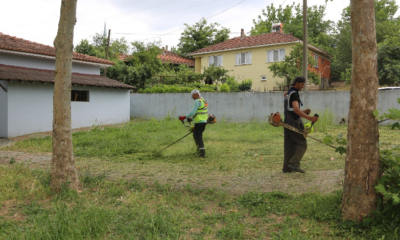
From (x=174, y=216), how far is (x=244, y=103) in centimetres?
1531

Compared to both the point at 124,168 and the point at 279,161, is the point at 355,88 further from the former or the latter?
the point at 124,168

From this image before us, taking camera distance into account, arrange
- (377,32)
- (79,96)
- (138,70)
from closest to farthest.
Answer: (79,96) → (138,70) → (377,32)

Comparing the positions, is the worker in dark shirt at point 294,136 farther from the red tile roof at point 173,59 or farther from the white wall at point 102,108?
the red tile roof at point 173,59

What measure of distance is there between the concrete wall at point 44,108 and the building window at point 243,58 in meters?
14.9

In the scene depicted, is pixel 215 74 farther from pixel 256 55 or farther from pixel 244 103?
pixel 244 103

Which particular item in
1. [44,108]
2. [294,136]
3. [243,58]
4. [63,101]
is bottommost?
[294,136]

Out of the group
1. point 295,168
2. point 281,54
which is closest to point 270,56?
point 281,54

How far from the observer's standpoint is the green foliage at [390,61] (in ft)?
87.5

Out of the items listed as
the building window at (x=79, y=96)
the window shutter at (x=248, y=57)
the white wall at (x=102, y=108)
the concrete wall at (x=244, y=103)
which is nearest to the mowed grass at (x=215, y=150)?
the concrete wall at (x=244, y=103)

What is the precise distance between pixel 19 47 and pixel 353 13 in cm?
1588

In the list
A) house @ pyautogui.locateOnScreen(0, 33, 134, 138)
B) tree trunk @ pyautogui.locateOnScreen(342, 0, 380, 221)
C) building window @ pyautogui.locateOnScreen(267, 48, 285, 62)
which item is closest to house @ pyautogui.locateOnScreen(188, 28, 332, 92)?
building window @ pyautogui.locateOnScreen(267, 48, 285, 62)

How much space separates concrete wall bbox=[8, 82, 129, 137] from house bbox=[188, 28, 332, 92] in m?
14.0

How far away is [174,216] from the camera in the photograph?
169 inches

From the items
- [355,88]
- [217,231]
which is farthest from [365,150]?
[217,231]
